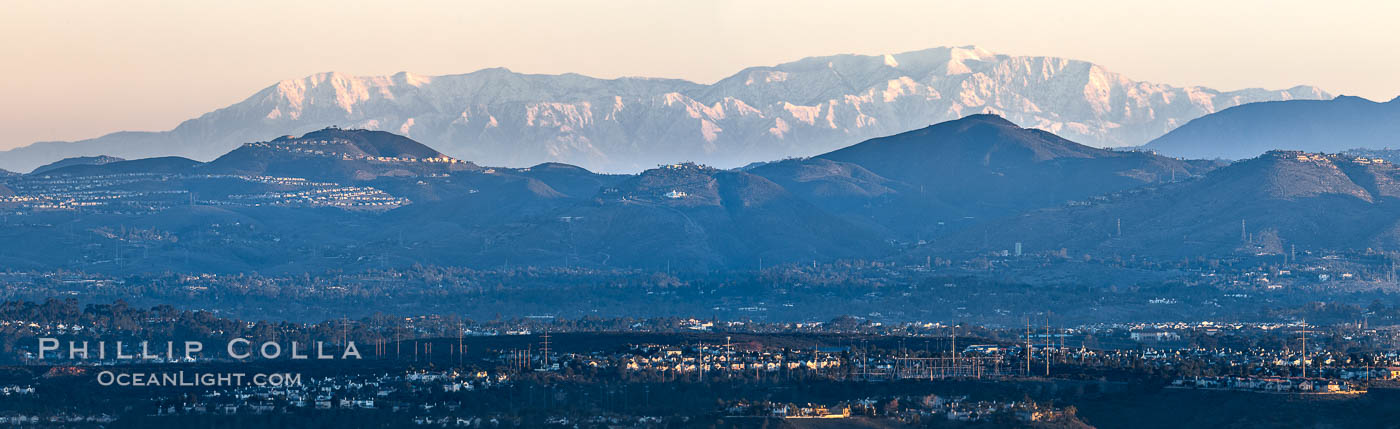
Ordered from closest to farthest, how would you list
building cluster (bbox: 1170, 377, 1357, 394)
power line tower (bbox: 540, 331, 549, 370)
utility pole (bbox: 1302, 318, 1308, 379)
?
building cluster (bbox: 1170, 377, 1357, 394) < utility pole (bbox: 1302, 318, 1308, 379) < power line tower (bbox: 540, 331, 549, 370)

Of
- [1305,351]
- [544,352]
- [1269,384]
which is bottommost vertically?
[1269,384]

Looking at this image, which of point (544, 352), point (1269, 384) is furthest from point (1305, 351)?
point (544, 352)

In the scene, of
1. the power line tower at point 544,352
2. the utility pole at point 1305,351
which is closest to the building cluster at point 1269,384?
the utility pole at point 1305,351

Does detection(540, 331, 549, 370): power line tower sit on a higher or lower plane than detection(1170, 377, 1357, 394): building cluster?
higher

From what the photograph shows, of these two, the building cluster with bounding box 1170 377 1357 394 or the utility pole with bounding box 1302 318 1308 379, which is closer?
the building cluster with bounding box 1170 377 1357 394

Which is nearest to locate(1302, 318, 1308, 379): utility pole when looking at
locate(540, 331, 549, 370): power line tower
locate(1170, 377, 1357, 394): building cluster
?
locate(1170, 377, 1357, 394): building cluster

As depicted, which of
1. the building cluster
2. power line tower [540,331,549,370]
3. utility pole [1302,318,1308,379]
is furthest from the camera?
power line tower [540,331,549,370]

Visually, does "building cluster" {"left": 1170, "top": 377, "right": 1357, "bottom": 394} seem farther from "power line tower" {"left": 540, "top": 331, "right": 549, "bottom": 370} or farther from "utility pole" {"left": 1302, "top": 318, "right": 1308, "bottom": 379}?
"power line tower" {"left": 540, "top": 331, "right": 549, "bottom": 370}

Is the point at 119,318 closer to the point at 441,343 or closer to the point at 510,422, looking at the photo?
the point at 441,343

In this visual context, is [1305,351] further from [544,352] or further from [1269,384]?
[544,352]

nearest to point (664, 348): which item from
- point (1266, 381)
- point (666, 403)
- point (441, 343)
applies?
point (441, 343)

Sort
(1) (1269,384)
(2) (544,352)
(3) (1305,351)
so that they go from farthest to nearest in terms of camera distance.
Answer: (3) (1305,351)
(2) (544,352)
(1) (1269,384)

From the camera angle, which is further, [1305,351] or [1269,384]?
[1305,351]

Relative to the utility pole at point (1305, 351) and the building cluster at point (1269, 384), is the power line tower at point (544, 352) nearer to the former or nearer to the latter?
the building cluster at point (1269, 384)
